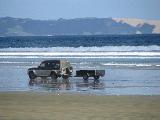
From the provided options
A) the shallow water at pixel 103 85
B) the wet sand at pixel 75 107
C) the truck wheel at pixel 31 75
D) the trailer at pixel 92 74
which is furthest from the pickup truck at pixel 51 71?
the wet sand at pixel 75 107

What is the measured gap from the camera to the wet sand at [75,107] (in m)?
17.2

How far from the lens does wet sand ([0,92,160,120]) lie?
17.2 metres

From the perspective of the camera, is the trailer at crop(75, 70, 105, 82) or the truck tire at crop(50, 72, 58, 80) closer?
the trailer at crop(75, 70, 105, 82)

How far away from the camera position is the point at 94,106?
792 inches

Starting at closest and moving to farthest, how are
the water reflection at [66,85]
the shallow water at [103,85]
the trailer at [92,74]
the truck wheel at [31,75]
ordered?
the shallow water at [103,85] → the water reflection at [66,85] → the trailer at [92,74] → the truck wheel at [31,75]

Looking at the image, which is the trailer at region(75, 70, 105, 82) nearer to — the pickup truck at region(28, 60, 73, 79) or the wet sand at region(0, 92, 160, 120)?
the pickup truck at region(28, 60, 73, 79)

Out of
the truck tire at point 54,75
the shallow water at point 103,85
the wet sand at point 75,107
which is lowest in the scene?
the wet sand at point 75,107

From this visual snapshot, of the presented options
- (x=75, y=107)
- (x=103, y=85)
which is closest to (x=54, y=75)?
(x=103, y=85)

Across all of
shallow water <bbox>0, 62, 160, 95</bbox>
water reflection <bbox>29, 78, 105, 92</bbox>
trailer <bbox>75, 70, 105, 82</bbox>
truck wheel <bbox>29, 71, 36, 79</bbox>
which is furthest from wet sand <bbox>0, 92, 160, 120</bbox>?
truck wheel <bbox>29, 71, 36, 79</bbox>

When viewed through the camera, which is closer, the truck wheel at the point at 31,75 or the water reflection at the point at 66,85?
the water reflection at the point at 66,85

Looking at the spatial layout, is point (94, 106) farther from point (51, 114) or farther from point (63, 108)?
point (51, 114)

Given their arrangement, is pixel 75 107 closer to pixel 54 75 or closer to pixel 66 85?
pixel 66 85

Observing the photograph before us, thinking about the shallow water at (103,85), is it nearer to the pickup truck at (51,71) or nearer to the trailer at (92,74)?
the trailer at (92,74)

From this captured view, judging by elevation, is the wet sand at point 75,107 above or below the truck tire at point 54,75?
below
